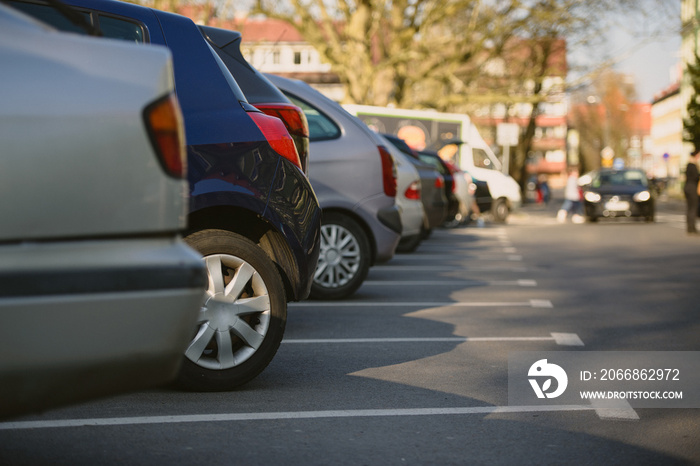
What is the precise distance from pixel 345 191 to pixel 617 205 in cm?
2100

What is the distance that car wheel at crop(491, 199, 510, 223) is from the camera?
30369mm

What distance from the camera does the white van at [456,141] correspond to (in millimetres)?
27000

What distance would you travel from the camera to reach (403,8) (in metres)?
30.5

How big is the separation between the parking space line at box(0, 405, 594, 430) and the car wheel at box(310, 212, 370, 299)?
463cm

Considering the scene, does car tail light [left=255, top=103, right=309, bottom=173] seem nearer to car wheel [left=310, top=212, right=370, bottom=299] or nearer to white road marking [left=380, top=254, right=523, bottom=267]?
car wheel [left=310, top=212, right=370, bottom=299]

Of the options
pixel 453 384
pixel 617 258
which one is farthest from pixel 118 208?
pixel 617 258

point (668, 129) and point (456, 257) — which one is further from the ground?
point (668, 129)

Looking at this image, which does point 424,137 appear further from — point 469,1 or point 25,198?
point 25,198

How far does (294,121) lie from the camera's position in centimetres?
661

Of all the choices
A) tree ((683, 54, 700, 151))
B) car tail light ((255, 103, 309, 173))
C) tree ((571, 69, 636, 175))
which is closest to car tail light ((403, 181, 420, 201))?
car tail light ((255, 103, 309, 173))

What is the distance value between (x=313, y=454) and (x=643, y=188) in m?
26.8

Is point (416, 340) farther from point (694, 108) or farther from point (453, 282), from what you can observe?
point (694, 108)

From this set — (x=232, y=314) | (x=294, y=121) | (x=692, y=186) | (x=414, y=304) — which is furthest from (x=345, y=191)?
(x=692, y=186)

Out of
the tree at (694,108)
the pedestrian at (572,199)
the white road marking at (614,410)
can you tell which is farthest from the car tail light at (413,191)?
the tree at (694,108)
